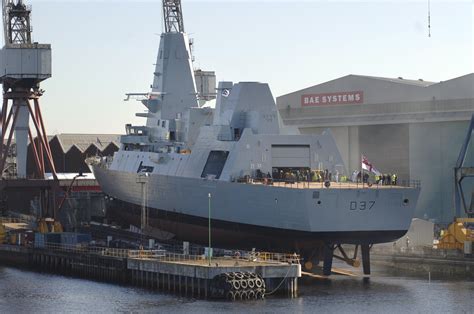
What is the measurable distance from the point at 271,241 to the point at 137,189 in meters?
16.8

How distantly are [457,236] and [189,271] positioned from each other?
16.8 meters

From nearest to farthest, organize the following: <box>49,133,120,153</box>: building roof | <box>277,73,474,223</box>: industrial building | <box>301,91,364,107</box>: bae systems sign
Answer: <box>277,73,474,223</box>: industrial building, <box>301,91,364,107</box>: bae systems sign, <box>49,133,120,153</box>: building roof

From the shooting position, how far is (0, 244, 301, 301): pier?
52531 mm

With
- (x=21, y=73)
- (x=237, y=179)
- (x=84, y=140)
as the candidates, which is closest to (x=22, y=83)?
(x=21, y=73)

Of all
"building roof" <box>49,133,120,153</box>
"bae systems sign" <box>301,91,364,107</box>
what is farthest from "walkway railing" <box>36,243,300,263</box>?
"building roof" <box>49,133,120,153</box>

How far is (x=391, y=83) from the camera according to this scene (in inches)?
3364

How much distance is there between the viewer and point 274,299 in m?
52.6

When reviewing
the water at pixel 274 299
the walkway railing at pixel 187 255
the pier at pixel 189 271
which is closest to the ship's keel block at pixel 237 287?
the pier at pixel 189 271

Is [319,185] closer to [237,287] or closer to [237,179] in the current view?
[237,179]

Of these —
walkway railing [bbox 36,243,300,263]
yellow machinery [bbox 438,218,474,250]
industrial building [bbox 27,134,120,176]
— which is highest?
industrial building [bbox 27,134,120,176]

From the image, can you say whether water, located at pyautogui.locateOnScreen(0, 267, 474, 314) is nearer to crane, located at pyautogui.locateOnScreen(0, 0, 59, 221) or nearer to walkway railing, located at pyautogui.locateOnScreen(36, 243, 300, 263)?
walkway railing, located at pyautogui.locateOnScreen(36, 243, 300, 263)

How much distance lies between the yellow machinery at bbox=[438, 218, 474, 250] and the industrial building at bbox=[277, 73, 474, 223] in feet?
50.3

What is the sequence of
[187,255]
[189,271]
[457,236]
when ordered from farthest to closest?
[457,236] < [187,255] < [189,271]

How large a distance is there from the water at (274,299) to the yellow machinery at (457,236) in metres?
3.97
